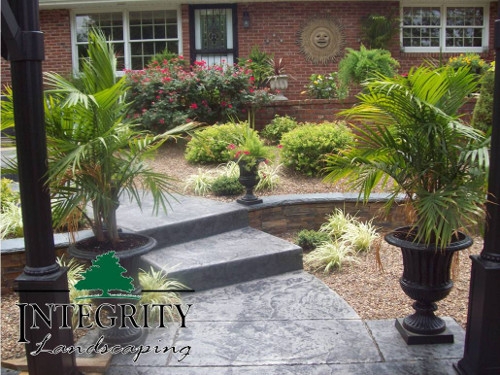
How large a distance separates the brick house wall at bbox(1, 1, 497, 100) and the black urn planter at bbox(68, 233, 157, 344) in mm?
9852

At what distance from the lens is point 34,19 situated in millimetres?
2494

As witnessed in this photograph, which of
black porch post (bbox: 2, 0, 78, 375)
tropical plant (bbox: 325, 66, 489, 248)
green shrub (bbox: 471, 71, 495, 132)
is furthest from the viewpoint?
green shrub (bbox: 471, 71, 495, 132)

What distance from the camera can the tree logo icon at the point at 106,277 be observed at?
3051mm

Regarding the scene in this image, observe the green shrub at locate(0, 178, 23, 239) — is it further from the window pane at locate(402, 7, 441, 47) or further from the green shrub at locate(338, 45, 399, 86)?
the window pane at locate(402, 7, 441, 47)

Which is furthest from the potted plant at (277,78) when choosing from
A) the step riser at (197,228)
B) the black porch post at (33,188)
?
the black porch post at (33,188)

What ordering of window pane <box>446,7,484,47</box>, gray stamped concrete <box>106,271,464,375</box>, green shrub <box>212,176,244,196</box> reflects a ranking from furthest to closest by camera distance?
window pane <box>446,7,484,47</box> → green shrub <box>212,176,244,196</box> → gray stamped concrete <box>106,271,464,375</box>

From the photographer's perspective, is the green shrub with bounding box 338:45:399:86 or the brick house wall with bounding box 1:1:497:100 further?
the brick house wall with bounding box 1:1:497:100

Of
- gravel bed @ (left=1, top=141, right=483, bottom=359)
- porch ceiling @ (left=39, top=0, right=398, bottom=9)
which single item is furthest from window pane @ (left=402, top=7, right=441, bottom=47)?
gravel bed @ (left=1, top=141, right=483, bottom=359)

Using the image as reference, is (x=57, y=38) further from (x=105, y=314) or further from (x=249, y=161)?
(x=105, y=314)

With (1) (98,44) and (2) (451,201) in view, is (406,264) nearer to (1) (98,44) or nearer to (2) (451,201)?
(2) (451,201)

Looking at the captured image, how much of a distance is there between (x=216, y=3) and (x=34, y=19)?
10.6m

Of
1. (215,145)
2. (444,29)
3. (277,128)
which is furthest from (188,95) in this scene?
(444,29)

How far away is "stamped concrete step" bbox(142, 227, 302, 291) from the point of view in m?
4.27

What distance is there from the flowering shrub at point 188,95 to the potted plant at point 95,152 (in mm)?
5231
